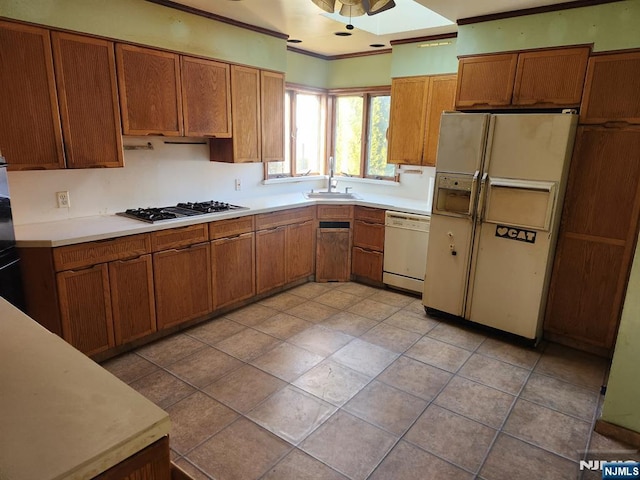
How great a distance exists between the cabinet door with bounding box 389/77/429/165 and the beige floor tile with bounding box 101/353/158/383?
3.15 meters

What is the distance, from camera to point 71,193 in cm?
306

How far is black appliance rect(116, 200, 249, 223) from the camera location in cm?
314

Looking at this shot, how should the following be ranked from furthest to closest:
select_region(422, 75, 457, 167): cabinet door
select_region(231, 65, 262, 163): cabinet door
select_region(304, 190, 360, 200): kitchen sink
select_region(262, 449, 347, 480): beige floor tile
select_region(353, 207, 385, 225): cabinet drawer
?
select_region(304, 190, 360, 200): kitchen sink
select_region(353, 207, 385, 225): cabinet drawer
select_region(422, 75, 457, 167): cabinet door
select_region(231, 65, 262, 163): cabinet door
select_region(262, 449, 347, 480): beige floor tile

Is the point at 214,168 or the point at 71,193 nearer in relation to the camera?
the point at 71,193

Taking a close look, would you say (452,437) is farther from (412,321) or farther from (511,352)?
(412,321)

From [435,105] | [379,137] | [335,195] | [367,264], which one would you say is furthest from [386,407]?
[379,137]

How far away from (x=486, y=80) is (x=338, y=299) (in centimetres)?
242

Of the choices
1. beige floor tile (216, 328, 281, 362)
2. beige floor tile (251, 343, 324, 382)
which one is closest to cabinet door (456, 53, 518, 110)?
beige floor tile (251, 343, 324, 382)

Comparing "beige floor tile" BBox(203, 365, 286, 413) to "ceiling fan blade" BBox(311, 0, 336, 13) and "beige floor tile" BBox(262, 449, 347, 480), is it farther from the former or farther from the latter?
"ceiling fan blade" BBox(311, 0, 336, 13)

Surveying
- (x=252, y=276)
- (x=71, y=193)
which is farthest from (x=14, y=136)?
(x=252, y=276)

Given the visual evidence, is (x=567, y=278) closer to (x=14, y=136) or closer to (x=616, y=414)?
(x=616, y=414)

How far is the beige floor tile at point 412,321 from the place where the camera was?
11.6 feet

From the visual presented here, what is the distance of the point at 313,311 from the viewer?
386 cm

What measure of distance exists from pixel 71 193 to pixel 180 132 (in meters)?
0.96
